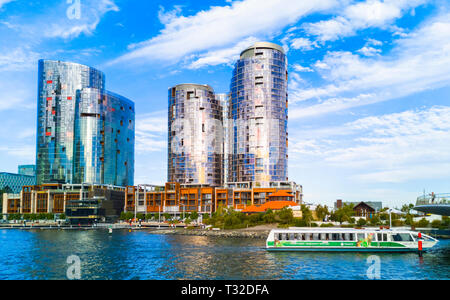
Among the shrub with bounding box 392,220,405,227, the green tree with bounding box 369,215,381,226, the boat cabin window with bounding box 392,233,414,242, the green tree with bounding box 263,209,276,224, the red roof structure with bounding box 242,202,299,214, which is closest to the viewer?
the boat cabin window with bounding box 392,233,414,242

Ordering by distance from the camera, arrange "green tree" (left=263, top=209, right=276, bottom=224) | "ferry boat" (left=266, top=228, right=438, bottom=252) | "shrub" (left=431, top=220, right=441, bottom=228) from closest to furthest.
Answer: "ferry boat" (left=266, top=228, right=438, bottom=252), "shrub" (left=431, top=220, right=441, bottom=228), "green tree" (left=263, top=209, right=276, bottom=224)

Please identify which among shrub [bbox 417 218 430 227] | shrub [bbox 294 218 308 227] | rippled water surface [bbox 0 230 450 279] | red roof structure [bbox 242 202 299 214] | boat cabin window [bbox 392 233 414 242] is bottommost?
rippled water surface [bbox 0 230 450 279]

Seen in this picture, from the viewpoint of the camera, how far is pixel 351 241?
75.2 metres

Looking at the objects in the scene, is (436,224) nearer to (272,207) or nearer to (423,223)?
(423,223)

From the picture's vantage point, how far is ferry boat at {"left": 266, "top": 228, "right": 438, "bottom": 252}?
245ft

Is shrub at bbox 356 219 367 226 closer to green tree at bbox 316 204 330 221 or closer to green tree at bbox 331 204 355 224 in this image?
green tree at bbox 331 204 355 224

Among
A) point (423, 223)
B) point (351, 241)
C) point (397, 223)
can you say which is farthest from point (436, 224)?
point (351, 241)

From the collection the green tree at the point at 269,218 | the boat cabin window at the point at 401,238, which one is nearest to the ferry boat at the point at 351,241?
the boat cabin window at the point at 401,238

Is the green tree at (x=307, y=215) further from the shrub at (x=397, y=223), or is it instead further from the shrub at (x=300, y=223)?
the shrub at (x=397, y=223)

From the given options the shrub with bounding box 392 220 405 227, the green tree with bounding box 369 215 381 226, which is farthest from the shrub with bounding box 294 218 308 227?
the shrub with bounding box 392 220 405 227

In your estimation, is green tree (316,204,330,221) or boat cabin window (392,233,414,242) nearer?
boat cabin window (392,233,414,242)
